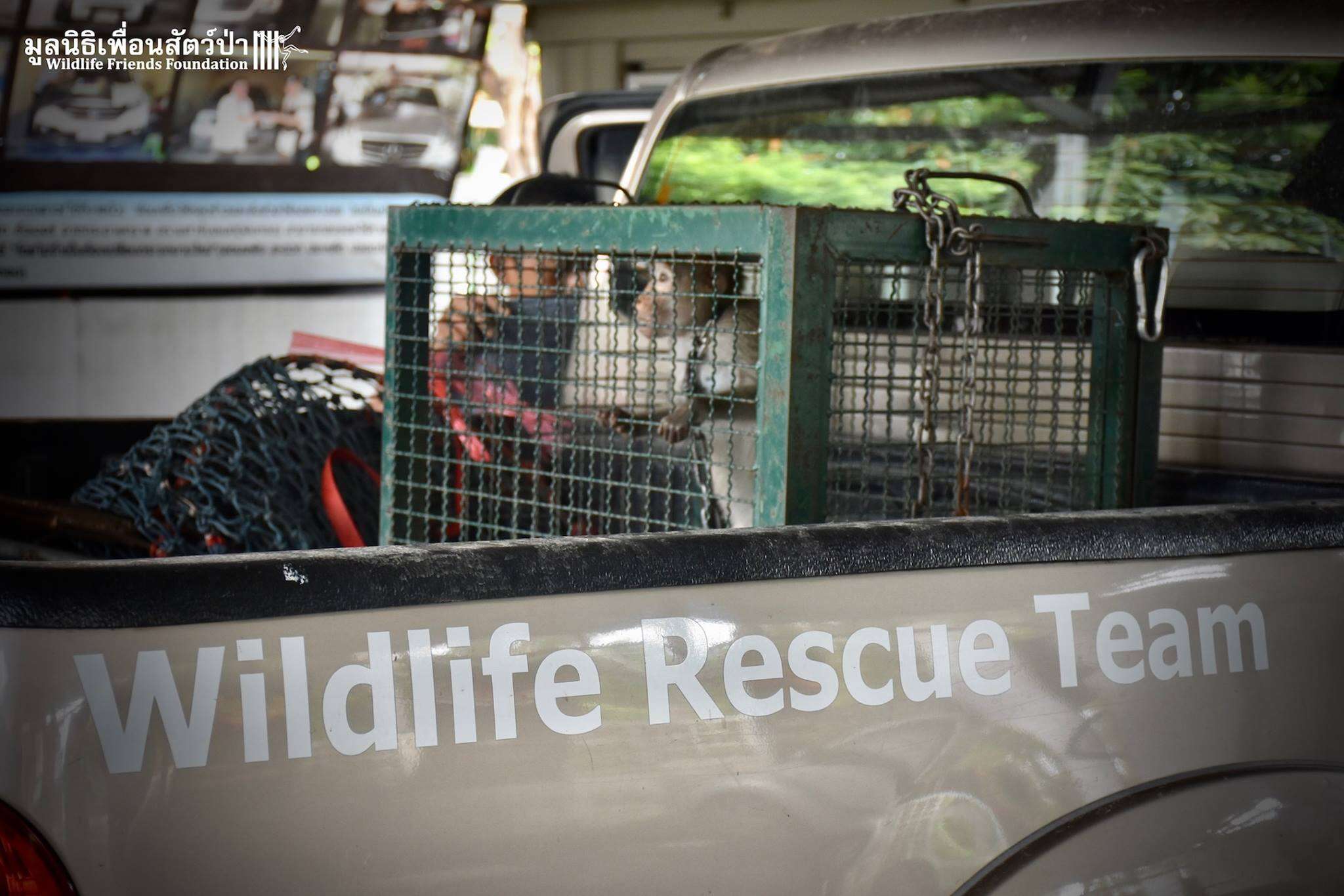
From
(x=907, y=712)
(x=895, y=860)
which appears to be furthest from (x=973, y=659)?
(x=895, y=860)

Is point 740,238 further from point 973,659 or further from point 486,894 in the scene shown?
point 486,894

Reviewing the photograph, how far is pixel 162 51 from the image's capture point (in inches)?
222

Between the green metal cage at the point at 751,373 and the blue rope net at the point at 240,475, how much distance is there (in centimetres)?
53

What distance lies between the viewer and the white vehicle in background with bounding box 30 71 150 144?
5570mm

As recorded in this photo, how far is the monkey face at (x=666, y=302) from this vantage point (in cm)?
214

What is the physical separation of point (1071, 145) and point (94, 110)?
4295mm

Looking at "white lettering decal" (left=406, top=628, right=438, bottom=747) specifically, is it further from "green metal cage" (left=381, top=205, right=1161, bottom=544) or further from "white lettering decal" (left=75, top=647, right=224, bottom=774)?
"green metal cage" (left=381, top=205, right=1161, bottom=544)

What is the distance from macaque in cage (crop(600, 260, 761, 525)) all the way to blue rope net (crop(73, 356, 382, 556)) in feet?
3.27

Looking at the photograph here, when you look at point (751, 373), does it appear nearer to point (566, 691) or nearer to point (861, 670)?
point (861, 670)

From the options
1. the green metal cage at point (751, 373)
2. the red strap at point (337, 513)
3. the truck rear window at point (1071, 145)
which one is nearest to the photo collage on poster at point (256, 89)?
the truck rear window at point (1071, 145)

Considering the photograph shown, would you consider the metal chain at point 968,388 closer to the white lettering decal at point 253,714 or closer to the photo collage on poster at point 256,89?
the white lettering decal at point 253,714

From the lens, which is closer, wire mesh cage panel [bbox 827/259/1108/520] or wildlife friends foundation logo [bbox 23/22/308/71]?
wire mesh cage panel [bbox 827/259/1108/520]

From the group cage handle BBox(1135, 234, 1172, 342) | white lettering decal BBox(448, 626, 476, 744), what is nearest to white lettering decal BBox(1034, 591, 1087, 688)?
white lettering decal BBox(448, 626, 476, 744)

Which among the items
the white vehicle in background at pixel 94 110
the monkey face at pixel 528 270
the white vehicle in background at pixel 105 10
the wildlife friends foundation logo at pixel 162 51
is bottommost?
the monkey face at pixel 528 270
